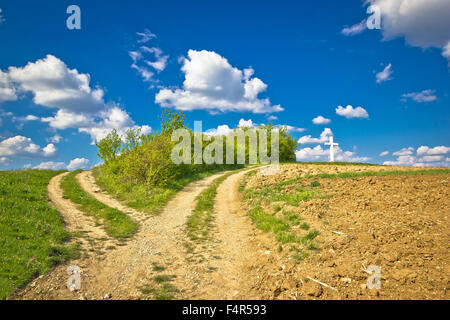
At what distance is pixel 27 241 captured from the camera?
8.96 metres

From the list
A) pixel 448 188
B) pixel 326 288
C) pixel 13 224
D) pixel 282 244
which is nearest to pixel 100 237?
pixel 13 224

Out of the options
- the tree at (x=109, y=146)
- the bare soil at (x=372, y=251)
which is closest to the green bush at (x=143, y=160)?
the tree at (x=109, y=146)

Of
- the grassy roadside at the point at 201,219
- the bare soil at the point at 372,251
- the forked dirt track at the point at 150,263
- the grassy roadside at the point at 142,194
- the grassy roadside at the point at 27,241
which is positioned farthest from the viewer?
the grassy roadside at the point at 142,194

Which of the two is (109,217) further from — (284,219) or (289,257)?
(289,257)

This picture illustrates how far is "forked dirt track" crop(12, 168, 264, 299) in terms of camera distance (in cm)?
652

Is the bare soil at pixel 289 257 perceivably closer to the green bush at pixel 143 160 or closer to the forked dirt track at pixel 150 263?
the forked dirt track at pixel 150 263

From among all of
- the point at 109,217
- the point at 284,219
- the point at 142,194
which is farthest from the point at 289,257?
the point at 142,194

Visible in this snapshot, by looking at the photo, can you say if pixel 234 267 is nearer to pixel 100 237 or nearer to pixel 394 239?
pixel 394 239

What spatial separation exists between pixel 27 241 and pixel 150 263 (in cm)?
510

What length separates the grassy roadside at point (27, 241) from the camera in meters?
6.94

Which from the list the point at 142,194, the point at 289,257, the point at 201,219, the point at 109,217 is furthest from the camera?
the point at 142,194

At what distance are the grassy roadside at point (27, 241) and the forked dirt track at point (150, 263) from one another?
1.47 ft

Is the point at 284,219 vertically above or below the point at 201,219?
above

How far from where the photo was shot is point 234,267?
26.4 feet
